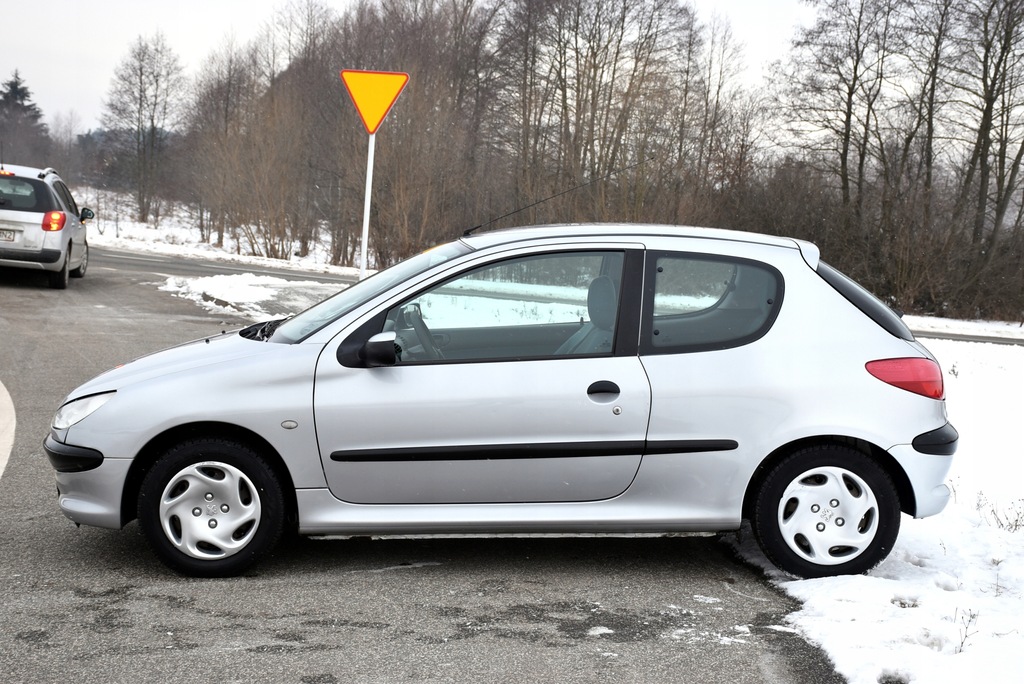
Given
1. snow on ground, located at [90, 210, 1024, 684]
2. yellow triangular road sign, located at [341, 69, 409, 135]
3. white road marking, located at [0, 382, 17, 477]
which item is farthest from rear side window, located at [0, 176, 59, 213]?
snow on ground, located at [90, 210, 1024, 684]

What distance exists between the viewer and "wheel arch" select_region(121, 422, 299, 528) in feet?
15.0

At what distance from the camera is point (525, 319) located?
5.03 meters

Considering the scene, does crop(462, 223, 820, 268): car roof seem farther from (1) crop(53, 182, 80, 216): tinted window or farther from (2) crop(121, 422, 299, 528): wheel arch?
(1) crop(53, 182, 80, 216): tinted window

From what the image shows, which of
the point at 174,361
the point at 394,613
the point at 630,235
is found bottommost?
the point at 394,613

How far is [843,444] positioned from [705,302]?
0.92 metres

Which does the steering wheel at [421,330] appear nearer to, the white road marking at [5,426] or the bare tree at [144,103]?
the white road marking at [5,426]

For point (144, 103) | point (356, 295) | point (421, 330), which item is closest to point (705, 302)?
point (421, 330)

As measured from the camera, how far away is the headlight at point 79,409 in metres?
4.64

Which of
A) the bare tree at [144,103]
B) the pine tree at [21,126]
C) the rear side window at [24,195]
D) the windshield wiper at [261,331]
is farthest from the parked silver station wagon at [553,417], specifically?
the pine tree at [21,126]

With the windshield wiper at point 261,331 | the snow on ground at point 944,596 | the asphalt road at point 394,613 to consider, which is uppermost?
the windshield wiper at point 261,331

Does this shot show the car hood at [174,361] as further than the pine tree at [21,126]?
No

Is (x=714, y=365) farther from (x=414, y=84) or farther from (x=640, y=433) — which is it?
(x=414, y=84)

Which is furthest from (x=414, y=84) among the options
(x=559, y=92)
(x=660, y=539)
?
(x=660, y=539)

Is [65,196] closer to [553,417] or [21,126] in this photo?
[553,417]
